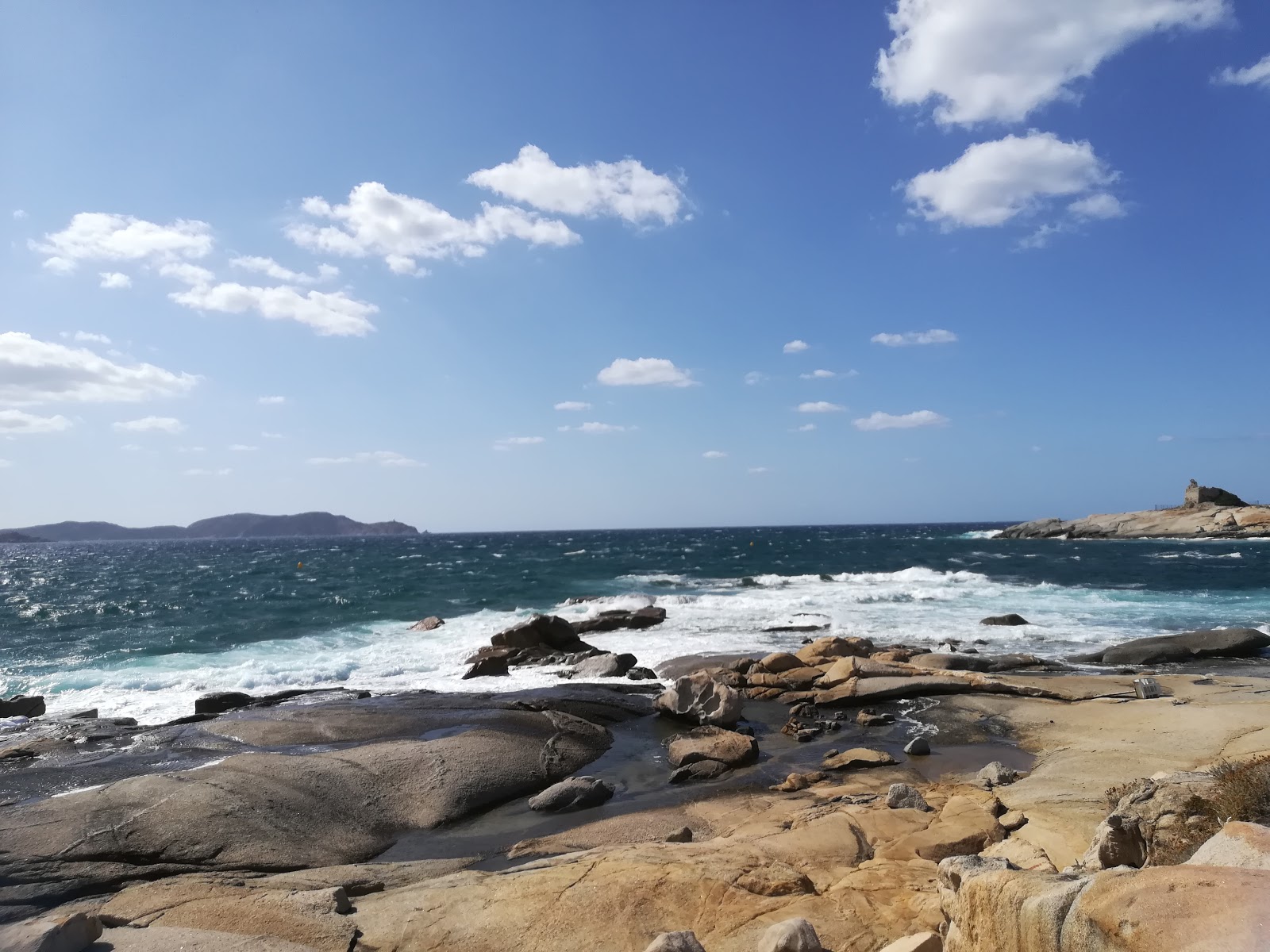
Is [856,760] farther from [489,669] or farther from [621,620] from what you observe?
[621,620]

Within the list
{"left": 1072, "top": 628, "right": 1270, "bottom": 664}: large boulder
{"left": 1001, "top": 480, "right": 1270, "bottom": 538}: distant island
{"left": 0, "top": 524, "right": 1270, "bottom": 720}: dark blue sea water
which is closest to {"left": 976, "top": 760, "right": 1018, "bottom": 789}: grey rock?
{"left": 0, "top": 524, "right": 1270, "bottom": 720}: dark blue sea water

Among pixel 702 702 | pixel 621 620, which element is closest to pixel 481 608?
pixel 621 620

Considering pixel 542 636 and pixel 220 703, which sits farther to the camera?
pixel 542 636

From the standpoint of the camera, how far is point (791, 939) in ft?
18.3

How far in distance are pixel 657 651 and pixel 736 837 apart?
16.0 metres

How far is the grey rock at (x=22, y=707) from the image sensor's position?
16.9 m

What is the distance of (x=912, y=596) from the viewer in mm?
37500

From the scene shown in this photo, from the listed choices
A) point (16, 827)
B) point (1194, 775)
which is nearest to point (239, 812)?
point (16, 827)

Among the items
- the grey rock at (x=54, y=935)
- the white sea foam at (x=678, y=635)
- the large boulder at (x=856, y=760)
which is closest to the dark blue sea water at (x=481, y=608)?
the white sea foam at (x=678, y=635)

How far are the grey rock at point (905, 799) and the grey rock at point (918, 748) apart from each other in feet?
10.4

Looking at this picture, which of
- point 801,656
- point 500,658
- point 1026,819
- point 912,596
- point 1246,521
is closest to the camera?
point 1026,819

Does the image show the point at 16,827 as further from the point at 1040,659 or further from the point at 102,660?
the point at 1040,659

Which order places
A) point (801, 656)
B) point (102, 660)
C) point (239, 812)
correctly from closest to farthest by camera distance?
point (239, 812)
point (801, 656)
point (102, 660)

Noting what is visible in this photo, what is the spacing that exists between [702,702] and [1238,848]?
464 inches
